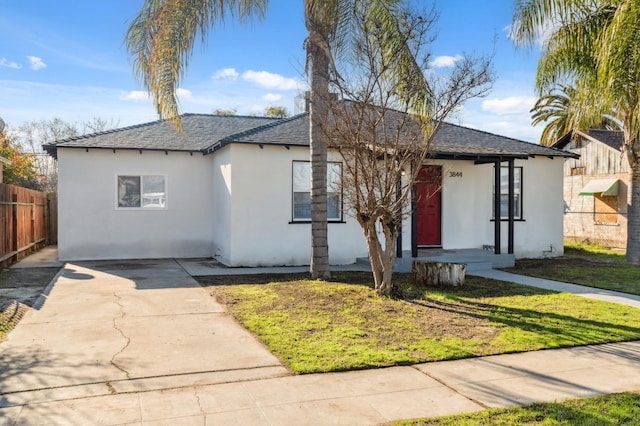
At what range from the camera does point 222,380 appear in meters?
4.86

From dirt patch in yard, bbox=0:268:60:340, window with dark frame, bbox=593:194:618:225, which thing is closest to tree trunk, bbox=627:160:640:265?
window with dark frame, bbox=593:194:618:225

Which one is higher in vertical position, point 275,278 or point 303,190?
point 303,190

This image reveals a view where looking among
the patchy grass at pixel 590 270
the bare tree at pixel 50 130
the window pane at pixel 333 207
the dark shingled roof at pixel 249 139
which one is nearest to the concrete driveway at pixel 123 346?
the window pane at pixel 333 207

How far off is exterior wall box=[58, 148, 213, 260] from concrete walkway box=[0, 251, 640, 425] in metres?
7.43

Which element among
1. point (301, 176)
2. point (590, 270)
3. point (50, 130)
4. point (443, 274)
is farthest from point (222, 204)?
point (50, 130)

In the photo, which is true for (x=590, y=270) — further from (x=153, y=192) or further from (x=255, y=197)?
(x=153, y=192)

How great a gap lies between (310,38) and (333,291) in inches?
194

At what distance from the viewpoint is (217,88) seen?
1593cm

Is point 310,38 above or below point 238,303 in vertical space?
above

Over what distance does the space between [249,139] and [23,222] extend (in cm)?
730

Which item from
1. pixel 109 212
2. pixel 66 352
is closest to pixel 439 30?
pixel 66 352

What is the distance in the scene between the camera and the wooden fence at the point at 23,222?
1246cm

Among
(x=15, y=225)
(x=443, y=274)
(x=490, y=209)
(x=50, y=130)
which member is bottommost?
(x=443, y=274)

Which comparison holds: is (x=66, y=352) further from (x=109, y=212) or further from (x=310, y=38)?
(x=109, y=212)
